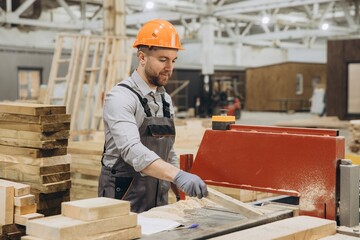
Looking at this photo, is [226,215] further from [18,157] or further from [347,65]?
[347,65]

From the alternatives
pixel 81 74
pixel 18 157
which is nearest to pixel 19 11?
pixel 81 74

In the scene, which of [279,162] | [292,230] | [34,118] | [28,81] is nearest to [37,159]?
[34,118]

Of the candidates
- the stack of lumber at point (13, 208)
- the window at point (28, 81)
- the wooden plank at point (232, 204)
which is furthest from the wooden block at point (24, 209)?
the window at point (28, 81)

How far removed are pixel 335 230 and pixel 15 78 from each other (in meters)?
16.8

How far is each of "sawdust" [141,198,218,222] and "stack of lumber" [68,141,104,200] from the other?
9.67 feet

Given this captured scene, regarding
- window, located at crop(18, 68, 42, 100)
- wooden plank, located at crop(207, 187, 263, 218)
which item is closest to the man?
wooden plank, located at crop(207, 187, 263, 218)

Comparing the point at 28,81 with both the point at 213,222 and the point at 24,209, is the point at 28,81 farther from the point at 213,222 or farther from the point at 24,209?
the point at 213,222

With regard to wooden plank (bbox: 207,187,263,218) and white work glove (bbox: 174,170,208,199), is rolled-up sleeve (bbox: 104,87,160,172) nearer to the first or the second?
white work glove (bbox: 174,170,208,199)

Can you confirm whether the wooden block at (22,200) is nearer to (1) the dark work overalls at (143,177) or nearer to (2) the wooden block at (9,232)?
(2) the wooden block at (9,232)

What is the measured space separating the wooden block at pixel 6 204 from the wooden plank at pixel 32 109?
30.8 inches

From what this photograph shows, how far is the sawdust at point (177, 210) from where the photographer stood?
9.10 feet

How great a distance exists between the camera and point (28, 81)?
19.0 metres

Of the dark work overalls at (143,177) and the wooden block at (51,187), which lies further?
the wooden block at (51,187)

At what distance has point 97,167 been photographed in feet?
19.6
